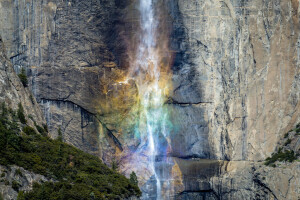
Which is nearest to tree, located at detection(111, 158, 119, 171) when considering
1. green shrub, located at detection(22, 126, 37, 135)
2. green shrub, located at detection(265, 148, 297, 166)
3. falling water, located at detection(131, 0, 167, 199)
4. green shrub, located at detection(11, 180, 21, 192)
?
falling water, located at detection(131, 0, 167, 199)

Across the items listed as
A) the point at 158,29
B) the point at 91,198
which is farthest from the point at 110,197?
the point at 158,29

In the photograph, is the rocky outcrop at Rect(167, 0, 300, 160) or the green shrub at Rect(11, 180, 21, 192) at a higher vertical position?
the rocky outcrop at Rect(167, 0, 300, 160)

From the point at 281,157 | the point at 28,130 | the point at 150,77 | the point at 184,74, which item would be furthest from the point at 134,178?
the point at 28,130

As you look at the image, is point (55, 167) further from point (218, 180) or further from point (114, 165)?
point (218, 180)

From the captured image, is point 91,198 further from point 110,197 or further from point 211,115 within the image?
point 211,115

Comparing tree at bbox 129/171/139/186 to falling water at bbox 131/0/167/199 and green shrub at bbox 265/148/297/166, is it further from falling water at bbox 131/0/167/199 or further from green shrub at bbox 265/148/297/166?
green shrub at bbox 265/148/297/166

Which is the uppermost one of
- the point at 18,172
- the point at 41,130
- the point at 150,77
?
the point at 150,77
